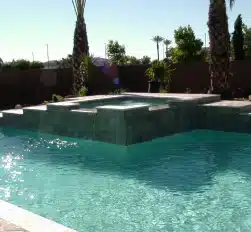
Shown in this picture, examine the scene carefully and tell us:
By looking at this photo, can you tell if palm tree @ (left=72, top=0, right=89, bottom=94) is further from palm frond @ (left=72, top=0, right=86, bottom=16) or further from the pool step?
the pool step

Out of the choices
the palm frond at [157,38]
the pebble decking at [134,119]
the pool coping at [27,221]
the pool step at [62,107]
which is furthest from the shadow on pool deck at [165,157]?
the palm frond at [157,38]

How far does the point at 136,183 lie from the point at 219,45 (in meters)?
10.1

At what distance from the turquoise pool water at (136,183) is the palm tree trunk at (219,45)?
536 centimetres

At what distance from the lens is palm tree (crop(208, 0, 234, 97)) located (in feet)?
48.4

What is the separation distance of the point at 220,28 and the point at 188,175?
966 centimetres

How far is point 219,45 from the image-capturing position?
49.2 ft

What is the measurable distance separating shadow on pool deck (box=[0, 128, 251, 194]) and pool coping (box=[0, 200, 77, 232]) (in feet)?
8.26

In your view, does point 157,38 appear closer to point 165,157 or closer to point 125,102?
point 125,102

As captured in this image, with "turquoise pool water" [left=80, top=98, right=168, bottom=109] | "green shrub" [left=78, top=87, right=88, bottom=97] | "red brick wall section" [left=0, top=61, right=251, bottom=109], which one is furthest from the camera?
"red brick wall section" [left=0, top=61, right=251, bottom=109]

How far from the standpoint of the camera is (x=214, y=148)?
893 centimetres

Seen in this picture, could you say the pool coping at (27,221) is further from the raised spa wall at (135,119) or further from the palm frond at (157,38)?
the palm frond at (157,38)

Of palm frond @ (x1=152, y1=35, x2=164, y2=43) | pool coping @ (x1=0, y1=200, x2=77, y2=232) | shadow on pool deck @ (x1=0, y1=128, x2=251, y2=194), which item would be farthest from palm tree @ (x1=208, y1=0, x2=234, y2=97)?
palm frond @ (x1=152, y1=35, x2=164, y2=43)

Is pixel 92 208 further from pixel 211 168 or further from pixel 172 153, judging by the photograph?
pixel 172 153

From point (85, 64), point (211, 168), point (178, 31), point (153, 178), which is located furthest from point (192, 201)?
point (178, 31)
